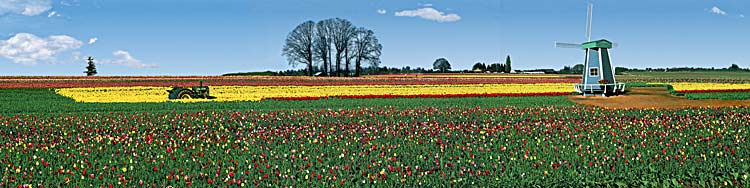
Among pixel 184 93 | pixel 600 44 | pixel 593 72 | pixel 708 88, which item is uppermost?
pixel 600 44

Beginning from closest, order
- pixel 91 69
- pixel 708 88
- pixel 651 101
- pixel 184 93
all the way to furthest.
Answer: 1. pixel 651 101
2. pixel 184 93
3. pixel 708 88
4. pixel 91 69

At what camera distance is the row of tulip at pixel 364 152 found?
900 cm

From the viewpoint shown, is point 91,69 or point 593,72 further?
point 91,69

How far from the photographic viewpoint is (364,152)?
424 inches

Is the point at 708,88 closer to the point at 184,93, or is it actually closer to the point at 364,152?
the point at 184,93

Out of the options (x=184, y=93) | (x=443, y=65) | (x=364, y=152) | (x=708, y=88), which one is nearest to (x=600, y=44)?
(x=708, y=88)

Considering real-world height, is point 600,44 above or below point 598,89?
above

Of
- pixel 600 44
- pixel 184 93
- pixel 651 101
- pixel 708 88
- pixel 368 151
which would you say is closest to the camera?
pixel 368 151

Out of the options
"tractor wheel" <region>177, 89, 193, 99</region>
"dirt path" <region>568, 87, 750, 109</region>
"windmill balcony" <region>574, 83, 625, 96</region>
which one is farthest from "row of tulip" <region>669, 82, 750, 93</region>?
"tractor wheel" <region>177, 89, 193, 99</region>

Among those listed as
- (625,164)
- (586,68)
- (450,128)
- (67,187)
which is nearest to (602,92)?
(586,68)

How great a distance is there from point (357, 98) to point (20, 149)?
58.9 feet

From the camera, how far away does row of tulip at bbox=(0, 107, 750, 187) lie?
9.00m

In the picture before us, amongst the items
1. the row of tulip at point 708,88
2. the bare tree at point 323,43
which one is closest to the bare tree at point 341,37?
the bare tree at point 323,43

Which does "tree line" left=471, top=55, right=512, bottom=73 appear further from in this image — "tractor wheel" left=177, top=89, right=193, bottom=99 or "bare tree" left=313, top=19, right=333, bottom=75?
"tractor wheel" left=177, top=89, right=193, bottom=99
